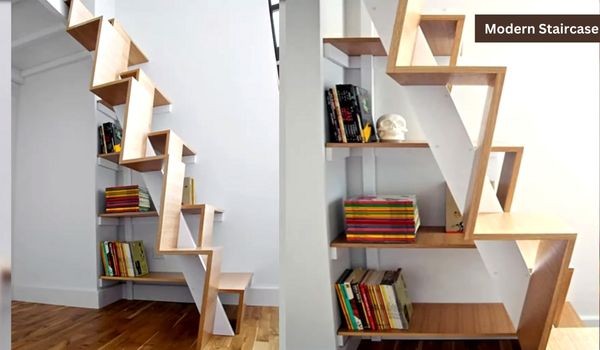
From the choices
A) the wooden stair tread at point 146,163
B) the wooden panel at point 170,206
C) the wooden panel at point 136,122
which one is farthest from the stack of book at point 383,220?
the wooden panel at point 136,122

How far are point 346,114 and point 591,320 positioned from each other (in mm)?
1339

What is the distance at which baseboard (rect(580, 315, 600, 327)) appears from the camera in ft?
7.24

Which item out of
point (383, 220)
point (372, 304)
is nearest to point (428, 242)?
point (383, 220)

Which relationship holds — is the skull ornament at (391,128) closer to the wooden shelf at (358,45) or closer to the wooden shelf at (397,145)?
the wooden shelf at (397,145)

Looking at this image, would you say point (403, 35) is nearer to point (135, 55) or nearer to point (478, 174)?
point (478, 174)

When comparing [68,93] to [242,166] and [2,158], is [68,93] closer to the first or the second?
[242,166]

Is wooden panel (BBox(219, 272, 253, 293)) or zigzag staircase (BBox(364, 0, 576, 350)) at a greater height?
zigzag staircase (BBox(364, 0, 576, 350))

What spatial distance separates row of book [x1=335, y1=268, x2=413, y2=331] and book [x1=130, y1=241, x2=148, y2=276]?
1.70 meters

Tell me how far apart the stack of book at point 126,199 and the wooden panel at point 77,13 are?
993mm

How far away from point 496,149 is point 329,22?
76 centimetres

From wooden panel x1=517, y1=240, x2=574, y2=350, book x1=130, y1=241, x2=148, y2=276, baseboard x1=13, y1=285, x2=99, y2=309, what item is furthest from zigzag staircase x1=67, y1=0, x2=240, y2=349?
wooden panel x1=517, y1=240, x2=574, y2=350

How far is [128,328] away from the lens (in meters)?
2.82

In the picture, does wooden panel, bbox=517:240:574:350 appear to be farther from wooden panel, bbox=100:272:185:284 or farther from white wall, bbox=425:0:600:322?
wooden panel, bbox=100:272:185:284

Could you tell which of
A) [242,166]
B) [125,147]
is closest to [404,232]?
[125,147]
